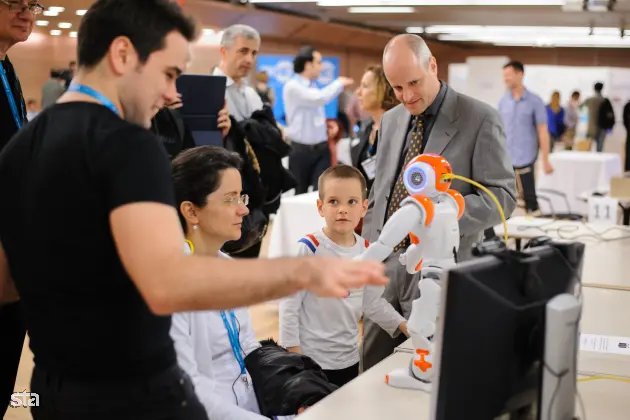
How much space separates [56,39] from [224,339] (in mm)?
7519

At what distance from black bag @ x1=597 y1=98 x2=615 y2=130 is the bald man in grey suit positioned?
507 inches

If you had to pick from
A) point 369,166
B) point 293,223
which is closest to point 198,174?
point 369,166

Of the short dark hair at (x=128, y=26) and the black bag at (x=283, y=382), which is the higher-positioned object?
the short dark hair at (x=128, y=26)

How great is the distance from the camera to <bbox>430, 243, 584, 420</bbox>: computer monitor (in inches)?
50.2

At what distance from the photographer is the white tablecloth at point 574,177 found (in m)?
9.05

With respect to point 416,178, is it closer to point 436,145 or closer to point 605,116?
point 436,145

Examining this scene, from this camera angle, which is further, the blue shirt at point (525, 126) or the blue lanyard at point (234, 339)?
the blue shirt at point (525, 126)

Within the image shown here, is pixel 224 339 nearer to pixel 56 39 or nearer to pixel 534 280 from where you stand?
pixel 534 280

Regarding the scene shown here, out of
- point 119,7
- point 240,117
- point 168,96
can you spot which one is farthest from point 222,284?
point 240,117

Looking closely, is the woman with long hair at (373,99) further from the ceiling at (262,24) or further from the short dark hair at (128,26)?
the ceiling at (262,24)

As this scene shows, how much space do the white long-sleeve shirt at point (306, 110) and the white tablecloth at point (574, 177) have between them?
11.2 ft

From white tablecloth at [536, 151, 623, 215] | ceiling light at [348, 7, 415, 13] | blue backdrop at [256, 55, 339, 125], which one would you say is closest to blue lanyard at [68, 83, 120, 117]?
white tablecloth at [536, 151, 623, 215]

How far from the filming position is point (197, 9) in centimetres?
1095

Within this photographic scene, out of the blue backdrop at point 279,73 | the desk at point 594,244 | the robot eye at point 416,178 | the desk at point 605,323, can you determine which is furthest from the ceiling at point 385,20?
the robot eye at point 416,178
